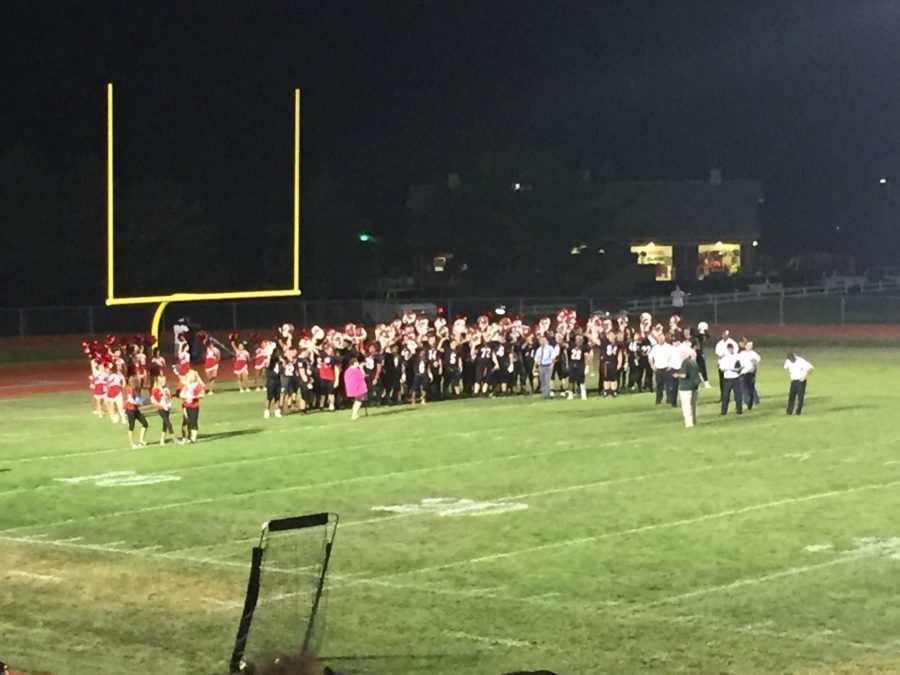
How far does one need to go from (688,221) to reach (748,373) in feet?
203

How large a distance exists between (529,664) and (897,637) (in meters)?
2.53

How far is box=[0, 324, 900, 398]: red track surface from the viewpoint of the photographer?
114 feet

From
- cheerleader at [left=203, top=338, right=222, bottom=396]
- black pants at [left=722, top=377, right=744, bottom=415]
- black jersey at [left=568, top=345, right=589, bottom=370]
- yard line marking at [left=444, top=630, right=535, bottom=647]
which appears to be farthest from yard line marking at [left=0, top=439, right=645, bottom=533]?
cheerleader at [left=203, top=338, right=222, bottom=396]

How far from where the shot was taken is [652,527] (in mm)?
15023

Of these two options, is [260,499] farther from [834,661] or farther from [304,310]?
[304,310]

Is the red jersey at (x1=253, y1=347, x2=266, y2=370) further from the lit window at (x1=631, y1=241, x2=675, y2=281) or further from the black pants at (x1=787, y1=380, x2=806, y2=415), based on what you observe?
the lit window at (x1=631, y1=241, x2=675, y2=281)

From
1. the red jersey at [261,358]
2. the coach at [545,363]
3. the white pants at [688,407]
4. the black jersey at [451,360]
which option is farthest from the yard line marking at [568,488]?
the red jersey at [261,358]

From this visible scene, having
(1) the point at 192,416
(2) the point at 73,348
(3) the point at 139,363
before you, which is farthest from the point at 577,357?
(2) the point at 73,348

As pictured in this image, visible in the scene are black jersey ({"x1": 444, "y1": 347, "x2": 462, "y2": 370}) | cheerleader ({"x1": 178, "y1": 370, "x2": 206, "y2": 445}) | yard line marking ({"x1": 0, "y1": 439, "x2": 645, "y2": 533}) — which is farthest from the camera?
black jersey ({"x1": 444, "y1": 347, "x2": 462, "y2": 370})

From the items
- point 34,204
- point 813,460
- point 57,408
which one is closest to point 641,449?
point 813,460

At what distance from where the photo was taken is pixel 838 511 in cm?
1581

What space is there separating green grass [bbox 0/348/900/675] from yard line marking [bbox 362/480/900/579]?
1.7 inches

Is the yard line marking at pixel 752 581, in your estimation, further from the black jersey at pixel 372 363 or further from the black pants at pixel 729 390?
the black jersey at pixel 372 363

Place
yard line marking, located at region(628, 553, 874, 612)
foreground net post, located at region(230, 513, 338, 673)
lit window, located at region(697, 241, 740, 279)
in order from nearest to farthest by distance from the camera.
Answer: foreground net post, located at region(230, 513, 338, 673) → yard line marking, located at region(628, 553, 874, 612) → lit window, located at region(697, 241, 740, 279)
